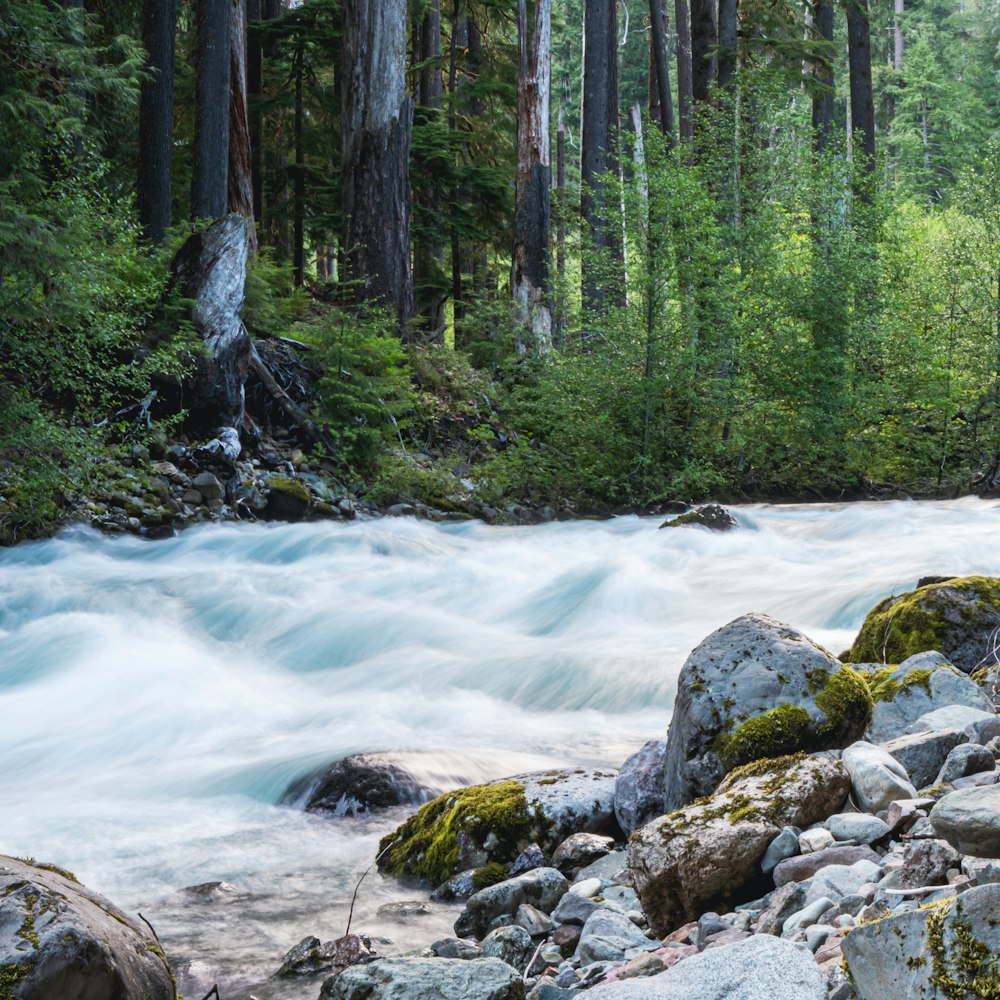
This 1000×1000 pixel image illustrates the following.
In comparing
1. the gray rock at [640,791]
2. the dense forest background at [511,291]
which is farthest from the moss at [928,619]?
the dense forest background at [511,291]

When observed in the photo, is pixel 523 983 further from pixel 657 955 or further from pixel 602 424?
pixel 602 424

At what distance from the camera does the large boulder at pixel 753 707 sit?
4.35 meters

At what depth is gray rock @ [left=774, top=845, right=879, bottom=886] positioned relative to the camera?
3.29m

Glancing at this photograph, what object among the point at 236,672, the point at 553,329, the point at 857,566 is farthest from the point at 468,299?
the point at 236,672

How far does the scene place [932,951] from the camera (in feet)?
6.83

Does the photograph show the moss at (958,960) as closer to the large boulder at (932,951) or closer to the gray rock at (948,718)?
the large boulder at (932,951)

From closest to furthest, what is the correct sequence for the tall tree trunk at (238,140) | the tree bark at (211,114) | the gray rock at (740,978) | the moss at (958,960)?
1. the moss at (958,960)
2. the gray rock at (740,978)
3. the tree bark at (211,114)
4. the tall tree trunk at (238,140)

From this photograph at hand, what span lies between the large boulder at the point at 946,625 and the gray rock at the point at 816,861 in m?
2.56

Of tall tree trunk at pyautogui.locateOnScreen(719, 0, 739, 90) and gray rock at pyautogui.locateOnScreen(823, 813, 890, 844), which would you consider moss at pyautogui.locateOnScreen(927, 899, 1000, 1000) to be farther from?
tall tree trunk at pyautogui.locateOnScreen(719, 0, 739, 90)

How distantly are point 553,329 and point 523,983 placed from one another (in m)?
16.8

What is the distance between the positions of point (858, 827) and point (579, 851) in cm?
135

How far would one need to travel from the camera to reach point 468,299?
21594 millimetres

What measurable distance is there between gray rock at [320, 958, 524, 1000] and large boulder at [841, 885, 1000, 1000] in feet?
3.94

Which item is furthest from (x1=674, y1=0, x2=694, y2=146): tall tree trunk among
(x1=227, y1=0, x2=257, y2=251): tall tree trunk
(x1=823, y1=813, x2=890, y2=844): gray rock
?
(x1=823, y1=813, x2=890, y2=844): gray rock
